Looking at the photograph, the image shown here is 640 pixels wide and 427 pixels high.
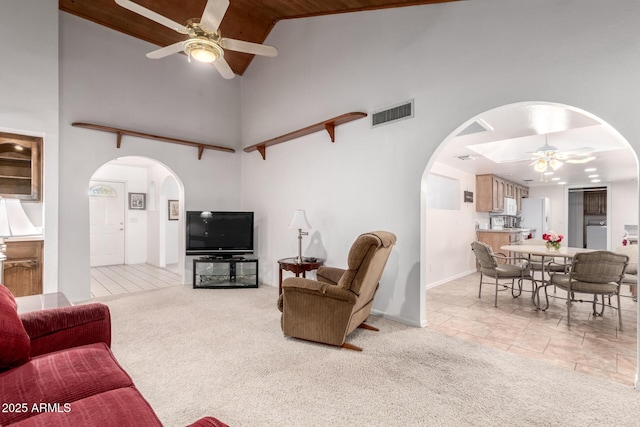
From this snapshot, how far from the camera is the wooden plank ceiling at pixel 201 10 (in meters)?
4.29

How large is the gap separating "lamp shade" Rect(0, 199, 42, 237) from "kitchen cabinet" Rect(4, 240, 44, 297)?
6.23ft

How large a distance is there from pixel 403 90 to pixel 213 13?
6.92 ft

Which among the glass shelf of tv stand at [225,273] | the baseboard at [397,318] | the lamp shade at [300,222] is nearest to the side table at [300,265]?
the lamp shade at [300,222]

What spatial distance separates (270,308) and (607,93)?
12.9 feet


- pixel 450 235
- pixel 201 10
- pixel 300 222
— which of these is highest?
pixel 201 10

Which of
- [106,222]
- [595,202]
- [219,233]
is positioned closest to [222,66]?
[219,233]

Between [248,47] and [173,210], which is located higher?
[248,47]

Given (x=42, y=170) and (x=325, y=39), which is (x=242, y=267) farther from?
(x=325, y=39)

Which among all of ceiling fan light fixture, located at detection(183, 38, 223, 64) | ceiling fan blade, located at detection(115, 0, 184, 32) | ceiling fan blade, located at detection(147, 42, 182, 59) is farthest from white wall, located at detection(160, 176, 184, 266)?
ceiling fan blade, located at detection(115, 0, 184, 32)

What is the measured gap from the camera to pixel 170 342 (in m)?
2.93

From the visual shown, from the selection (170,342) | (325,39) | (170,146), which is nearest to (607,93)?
(325,39)

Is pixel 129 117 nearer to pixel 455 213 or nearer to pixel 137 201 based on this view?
pixel 137 201

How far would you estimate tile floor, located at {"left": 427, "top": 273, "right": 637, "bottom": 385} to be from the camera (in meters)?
2.61

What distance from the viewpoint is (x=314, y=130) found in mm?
4469
